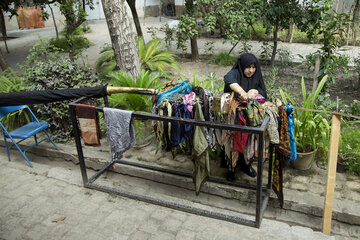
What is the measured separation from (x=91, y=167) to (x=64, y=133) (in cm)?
89

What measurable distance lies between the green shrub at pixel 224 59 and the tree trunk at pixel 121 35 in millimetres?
3454

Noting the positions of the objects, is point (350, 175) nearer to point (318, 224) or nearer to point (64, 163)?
point (318, 224)

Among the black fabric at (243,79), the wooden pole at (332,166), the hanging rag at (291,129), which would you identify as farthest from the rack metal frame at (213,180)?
the black fabric at (243,79)

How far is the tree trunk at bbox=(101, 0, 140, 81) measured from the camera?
227 inches

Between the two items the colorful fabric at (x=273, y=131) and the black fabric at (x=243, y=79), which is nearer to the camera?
the colorful fabric at (x=273, y=131)

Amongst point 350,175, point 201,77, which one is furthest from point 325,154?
point 201,77

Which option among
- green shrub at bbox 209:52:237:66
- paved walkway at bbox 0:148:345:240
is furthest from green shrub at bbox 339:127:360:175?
green shrub at bbox 209:52:237:66

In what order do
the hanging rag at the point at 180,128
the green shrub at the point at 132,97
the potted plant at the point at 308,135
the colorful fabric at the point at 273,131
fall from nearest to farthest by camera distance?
1. the colorful fabric at the point at 273,131
2. the hanging rag at the point at 180,128
3. the potted plant at the point at 308,135
4. the green shrub at the point at 132,97

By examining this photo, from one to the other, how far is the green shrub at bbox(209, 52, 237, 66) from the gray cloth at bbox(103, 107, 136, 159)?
5.59 metres

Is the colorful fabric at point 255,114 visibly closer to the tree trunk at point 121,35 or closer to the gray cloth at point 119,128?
the gray cloth at point 119,128

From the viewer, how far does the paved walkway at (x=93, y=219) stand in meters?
3.62

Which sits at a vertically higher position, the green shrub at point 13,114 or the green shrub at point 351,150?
the green shrub at point 13,114

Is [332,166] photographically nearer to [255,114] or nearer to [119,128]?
[255,114]

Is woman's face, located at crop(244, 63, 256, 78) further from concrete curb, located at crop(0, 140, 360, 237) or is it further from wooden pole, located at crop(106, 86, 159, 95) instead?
concrete curb, located at crop(0, 140, 360, 237)
